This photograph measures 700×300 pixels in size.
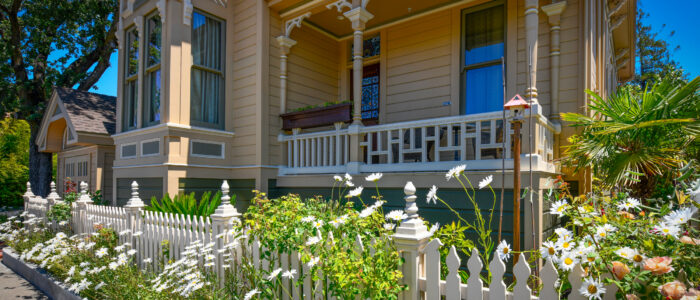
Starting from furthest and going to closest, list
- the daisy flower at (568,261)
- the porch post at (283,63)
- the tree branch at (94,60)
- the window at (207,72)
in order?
the tree branch at (94,60), the porch post at (283,63), the window at (207,72), the daisy flower at (568,261)

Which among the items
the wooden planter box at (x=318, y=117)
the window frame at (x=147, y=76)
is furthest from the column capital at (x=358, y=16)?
the window frame at (x=147, y=76)

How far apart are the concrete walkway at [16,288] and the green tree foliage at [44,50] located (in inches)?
247

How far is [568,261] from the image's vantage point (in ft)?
5.70

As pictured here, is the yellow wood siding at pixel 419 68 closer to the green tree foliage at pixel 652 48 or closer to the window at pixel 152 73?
the window at pixel 152 73

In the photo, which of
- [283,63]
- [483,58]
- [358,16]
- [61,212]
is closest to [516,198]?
[483,58]

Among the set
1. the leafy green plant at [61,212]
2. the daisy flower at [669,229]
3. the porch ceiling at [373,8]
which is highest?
the porch ceiling at [373,8]

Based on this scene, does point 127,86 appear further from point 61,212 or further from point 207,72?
point 61,212

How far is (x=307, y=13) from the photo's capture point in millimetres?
7000

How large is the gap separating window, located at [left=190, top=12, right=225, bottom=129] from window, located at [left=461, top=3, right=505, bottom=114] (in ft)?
15.1

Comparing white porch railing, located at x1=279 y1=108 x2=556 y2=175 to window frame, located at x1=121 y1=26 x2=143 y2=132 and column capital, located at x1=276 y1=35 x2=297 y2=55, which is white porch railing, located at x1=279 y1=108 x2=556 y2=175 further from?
window frame, located at x1=121 y1=26 x2=143 y2=132

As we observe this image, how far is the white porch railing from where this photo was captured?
179 inches

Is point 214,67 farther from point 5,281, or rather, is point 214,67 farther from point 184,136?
point 5,281

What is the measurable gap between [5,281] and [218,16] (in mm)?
5500

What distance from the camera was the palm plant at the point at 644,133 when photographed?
3.78m
